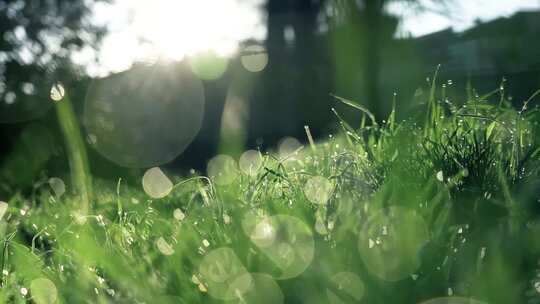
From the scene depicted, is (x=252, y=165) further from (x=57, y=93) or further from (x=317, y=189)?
(x=57, y=93)

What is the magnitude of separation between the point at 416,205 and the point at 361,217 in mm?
132

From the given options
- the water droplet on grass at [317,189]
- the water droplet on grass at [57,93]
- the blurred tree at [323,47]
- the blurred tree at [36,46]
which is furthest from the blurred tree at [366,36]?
the water droplet on grass at [317,189]

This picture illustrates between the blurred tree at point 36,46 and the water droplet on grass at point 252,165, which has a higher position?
the blurred tree at point 36,46

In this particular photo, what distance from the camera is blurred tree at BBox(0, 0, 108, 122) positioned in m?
8.00

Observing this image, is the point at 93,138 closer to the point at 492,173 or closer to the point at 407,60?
the point at 407,60

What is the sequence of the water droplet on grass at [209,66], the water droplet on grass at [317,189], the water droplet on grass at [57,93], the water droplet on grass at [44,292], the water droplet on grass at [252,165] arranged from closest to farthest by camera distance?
1. the water droplet on grass at [44,292]
2. the water droplet on grass at [317,189]
3. the water droplet on grass at [252,165]
4. the water droplet on grass at [57,93]
5. the water droplet on grass at [209,66]

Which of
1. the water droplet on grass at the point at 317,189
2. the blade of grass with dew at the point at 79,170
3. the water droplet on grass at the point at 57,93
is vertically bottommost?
the blade of grass with dew at the point at 79,170

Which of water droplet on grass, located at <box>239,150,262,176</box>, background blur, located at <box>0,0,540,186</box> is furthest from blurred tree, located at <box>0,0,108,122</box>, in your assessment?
water droplet on grass, located at <box>239,150,262,176</box>

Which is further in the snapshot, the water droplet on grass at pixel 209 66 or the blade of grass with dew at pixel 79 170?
the water droplet on grass at pixel 209 66

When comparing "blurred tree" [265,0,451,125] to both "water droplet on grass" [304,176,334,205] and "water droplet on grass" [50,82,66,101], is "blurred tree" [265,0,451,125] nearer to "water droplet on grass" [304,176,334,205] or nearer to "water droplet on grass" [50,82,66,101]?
"water droplet on grass" [50,82,66,101]

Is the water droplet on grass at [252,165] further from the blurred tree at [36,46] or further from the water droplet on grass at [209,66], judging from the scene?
the water droplet on grass at [209,66]

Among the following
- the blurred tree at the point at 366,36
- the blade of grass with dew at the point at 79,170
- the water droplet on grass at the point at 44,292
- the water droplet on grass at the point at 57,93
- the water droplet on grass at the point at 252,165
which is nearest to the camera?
the water droplet on grass at the point at 44,292

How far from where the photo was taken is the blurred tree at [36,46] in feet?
26.2

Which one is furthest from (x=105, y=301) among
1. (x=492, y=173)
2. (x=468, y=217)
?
(x=492, y=173)
